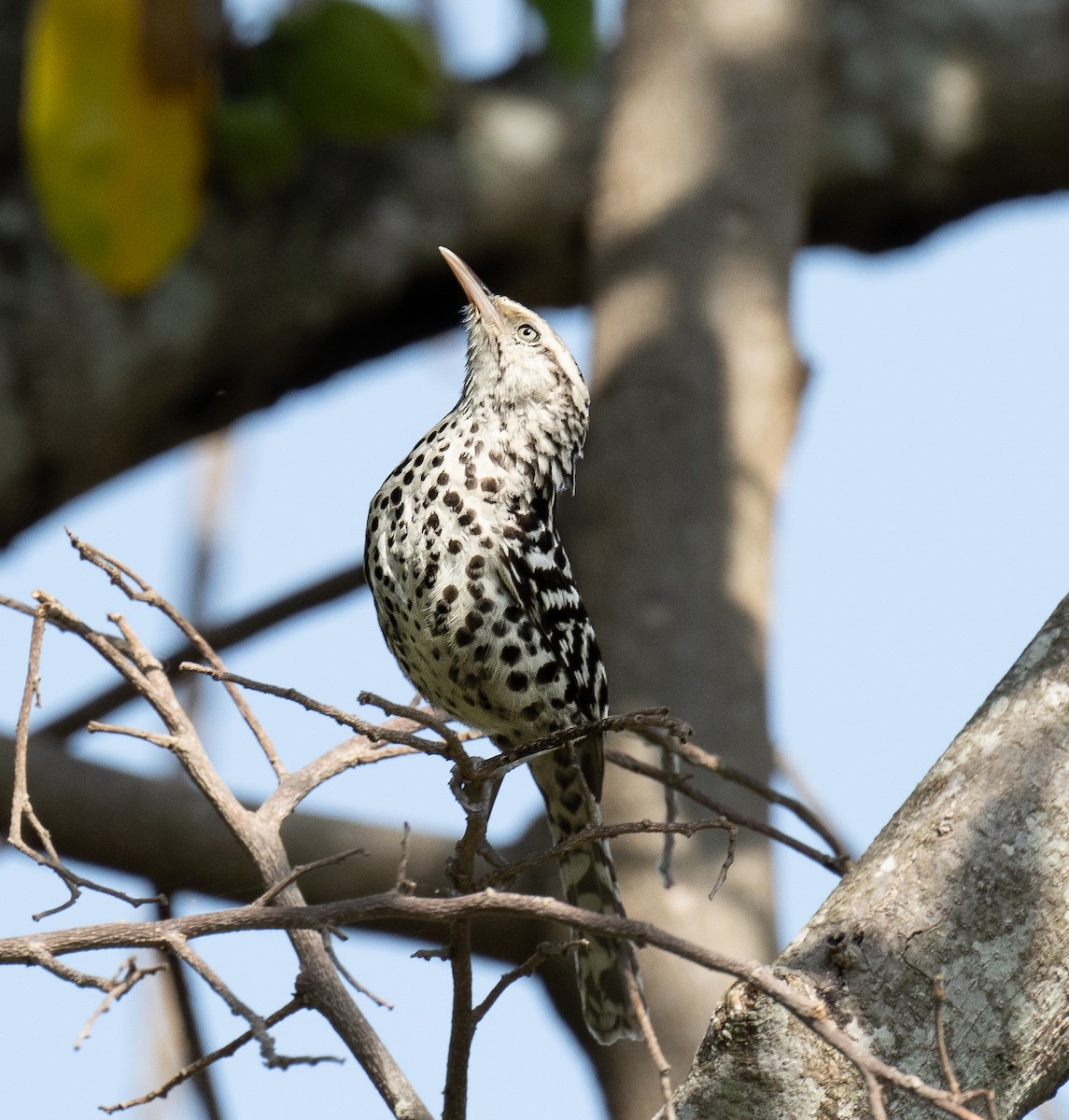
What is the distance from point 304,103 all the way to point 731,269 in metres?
1.78

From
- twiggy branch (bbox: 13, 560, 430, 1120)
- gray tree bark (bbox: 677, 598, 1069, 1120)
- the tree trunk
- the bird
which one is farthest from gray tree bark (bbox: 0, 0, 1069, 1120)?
gray tree bark (bbox: 677, 598, 1069, 1120)

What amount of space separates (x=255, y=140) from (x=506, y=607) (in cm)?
321

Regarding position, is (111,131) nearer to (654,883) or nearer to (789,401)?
(789,401)

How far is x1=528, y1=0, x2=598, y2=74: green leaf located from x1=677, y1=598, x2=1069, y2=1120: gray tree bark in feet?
10.5

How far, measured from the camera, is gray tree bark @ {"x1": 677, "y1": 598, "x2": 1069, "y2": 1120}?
2486 mm

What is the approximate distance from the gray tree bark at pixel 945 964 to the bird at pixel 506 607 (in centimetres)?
87

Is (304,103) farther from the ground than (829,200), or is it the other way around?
(304,103)

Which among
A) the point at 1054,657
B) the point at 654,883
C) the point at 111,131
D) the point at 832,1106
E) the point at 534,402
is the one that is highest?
Result: the point at 111,131

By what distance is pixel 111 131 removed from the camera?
543 cm

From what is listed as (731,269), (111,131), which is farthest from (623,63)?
(111,131)

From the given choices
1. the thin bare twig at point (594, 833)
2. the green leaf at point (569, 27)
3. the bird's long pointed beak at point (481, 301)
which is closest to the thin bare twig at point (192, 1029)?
the bird's long pointed beak at point (481, 301)

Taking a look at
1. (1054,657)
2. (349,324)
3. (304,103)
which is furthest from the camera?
(349,324)

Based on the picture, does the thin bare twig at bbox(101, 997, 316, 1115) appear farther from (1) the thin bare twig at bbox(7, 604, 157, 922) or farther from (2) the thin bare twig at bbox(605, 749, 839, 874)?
(2) the thin bare twig at bbox(605, 749, 839, 874)

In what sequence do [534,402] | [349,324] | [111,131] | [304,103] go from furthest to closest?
[349,324] < [304,103] < [111,131] < [534,402]
